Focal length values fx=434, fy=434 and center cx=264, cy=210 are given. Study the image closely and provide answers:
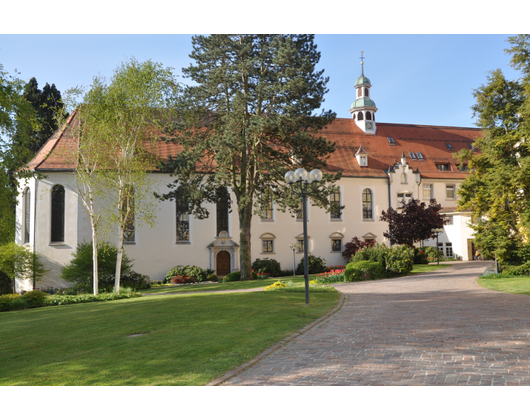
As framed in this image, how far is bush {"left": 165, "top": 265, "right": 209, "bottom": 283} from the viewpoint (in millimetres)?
32031

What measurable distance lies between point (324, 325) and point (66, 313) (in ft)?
33.0

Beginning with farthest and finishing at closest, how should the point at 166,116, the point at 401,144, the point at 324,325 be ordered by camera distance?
the point at 401,144
the point at 166,116
the point at 324,325

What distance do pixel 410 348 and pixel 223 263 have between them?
91.9 feet

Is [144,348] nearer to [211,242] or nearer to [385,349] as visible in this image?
[385,349]

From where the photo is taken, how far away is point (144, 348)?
8602mm

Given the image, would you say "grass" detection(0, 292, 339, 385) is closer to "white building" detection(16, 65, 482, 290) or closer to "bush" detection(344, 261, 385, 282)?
"bush" detection(344, 261, 385, 282)

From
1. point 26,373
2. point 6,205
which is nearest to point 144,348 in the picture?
point 26,373

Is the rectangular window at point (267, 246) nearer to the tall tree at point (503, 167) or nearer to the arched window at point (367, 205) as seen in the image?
the arched window at point (367, 205)

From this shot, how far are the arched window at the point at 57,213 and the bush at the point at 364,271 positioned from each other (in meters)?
21.0

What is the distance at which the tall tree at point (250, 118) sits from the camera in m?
25.0

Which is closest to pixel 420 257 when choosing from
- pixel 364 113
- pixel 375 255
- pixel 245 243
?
pixel 375 255

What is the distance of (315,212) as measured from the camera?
3847 cm

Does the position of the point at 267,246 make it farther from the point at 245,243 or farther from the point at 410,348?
the point at 410,348

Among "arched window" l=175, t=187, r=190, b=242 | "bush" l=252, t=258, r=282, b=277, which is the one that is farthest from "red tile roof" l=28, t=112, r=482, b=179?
"arched window" l=175, t=187, r=190, b=242
